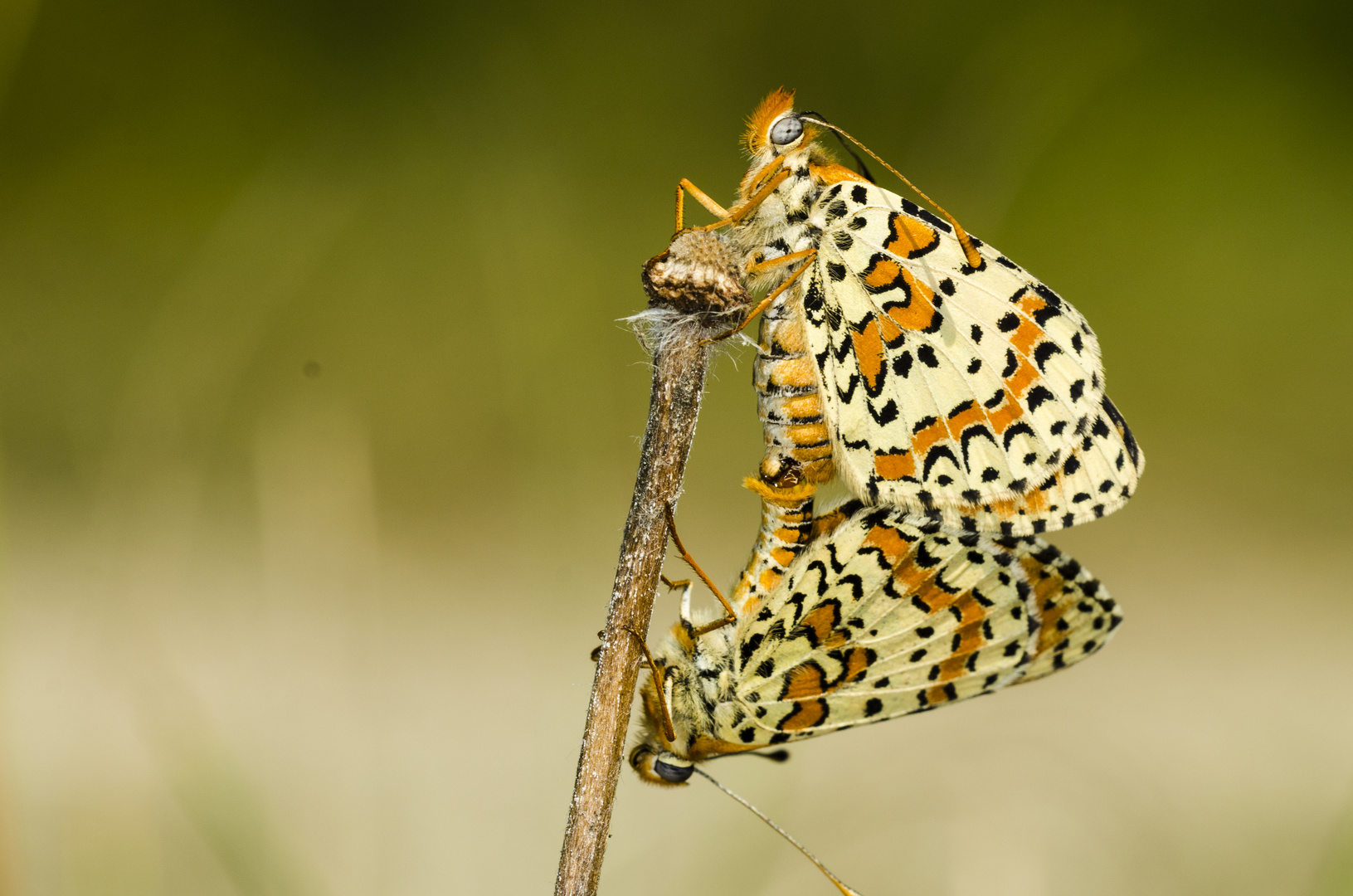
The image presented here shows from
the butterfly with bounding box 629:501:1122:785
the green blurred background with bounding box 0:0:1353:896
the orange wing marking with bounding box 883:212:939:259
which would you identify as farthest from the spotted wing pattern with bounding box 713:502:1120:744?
the green blurred background with bounding box 0:0:1353:896

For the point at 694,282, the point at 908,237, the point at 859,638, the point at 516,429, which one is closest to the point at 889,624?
the point at 859,638

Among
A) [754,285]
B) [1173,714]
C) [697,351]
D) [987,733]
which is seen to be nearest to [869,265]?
[754,285]

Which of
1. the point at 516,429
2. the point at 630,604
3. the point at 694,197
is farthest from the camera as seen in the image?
the point at 516,429

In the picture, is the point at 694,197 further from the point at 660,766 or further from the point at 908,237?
the point at 660,766

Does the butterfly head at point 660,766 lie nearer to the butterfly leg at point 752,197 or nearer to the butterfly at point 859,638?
the butterfly at point 859,638

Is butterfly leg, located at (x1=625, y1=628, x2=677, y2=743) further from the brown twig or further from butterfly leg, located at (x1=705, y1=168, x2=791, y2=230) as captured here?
butterfly leg, located at (x1=705, y1=168, x2=791, y2=230)

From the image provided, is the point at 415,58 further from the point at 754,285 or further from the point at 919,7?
the point at 754,285

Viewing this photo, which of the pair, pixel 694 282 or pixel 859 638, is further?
pixel 859 638
